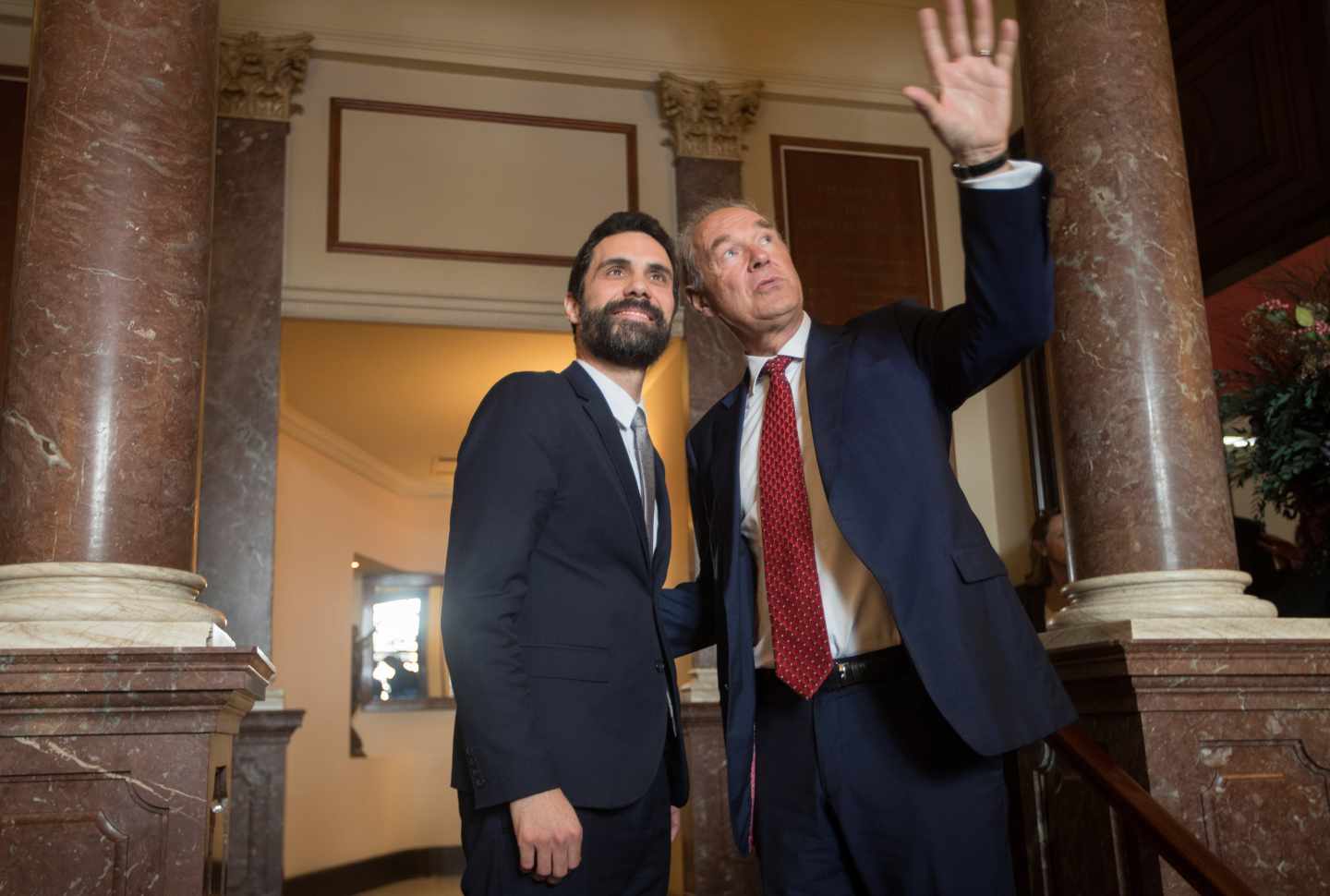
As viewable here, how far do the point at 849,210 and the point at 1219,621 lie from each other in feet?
14.2

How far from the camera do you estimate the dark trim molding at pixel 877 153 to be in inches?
269

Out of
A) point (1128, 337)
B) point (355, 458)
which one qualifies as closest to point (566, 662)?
point (1128, 337)

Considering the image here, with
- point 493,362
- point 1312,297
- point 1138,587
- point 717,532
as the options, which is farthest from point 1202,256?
point 493,362

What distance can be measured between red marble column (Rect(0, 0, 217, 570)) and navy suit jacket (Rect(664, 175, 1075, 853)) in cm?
141

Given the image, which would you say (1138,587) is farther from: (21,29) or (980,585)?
(21,29)

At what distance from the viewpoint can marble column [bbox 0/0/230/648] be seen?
2.75 metres

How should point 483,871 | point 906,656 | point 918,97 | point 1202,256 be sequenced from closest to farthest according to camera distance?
point 918,97
point 483,871
point 906,656
point 1202,256

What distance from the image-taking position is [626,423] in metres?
2.26

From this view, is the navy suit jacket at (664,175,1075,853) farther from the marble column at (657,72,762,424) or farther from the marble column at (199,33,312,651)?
the marble column at (657,72,762,424)

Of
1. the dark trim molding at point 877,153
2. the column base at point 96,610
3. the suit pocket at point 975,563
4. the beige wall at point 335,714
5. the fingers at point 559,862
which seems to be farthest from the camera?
the beige wall at point 335,714

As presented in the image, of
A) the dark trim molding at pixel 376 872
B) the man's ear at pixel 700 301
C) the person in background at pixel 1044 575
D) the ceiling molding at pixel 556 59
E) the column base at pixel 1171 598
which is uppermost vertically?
the ceiling molding at pixel 556 59

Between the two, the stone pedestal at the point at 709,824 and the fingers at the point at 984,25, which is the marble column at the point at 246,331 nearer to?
the stone pedestal at the point at 709,824

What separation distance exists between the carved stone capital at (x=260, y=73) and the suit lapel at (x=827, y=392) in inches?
185

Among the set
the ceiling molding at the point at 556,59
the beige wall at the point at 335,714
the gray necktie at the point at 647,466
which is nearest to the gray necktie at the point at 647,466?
the gray necktie at the point at 647,466
